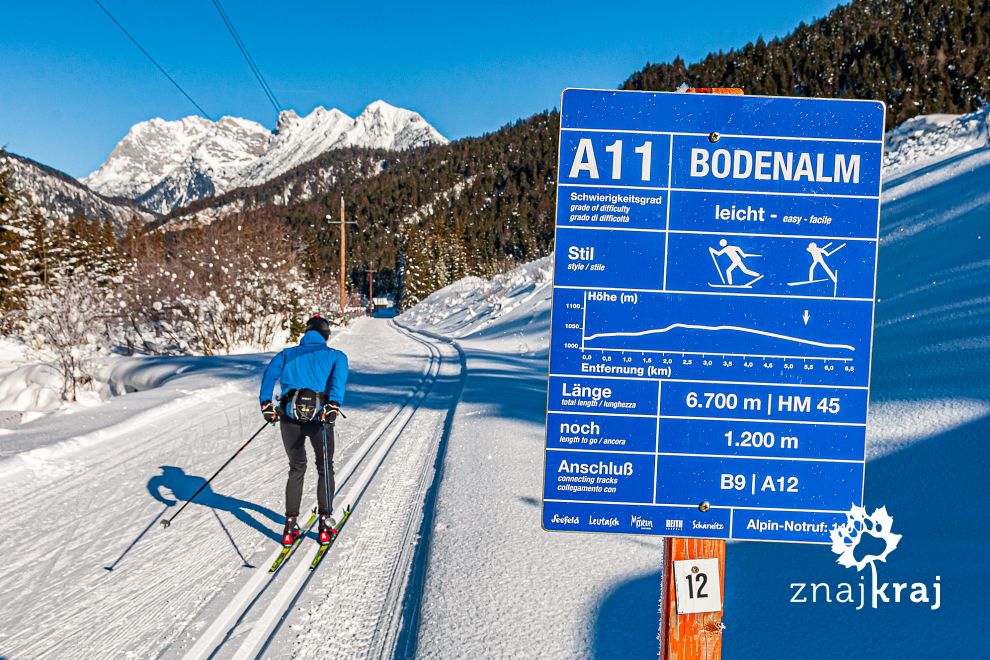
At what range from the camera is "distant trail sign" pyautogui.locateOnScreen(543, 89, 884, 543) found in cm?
186

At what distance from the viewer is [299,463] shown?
4.94 meters

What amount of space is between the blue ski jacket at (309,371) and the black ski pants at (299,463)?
0.98 feet

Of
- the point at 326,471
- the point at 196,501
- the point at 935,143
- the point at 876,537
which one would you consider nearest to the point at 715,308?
the point at 876,537

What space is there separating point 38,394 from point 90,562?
48.7 ft

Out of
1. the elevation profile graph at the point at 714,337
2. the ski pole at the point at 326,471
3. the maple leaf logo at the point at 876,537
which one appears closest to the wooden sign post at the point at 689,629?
the elevation profile graph at the point at 714,337

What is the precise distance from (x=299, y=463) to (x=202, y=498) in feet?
6.14

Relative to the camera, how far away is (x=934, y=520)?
151 inches

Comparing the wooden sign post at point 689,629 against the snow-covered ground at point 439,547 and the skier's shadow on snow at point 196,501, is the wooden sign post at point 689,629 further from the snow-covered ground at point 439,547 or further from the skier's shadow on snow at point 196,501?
the skier's shadow on snow at point 196,501

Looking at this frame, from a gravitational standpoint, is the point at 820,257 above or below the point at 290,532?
above

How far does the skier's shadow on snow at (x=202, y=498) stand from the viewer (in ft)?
17.9

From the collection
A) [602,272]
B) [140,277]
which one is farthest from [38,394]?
[602,272]

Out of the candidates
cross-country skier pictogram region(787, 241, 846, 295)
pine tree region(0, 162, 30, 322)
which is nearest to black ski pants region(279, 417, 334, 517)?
cross-country skier pictogram region(787, 241, 846, 295)

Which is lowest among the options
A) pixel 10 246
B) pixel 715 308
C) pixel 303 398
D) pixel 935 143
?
pixel 303 398

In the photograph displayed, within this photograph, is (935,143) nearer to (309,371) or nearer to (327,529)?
(309,371)
